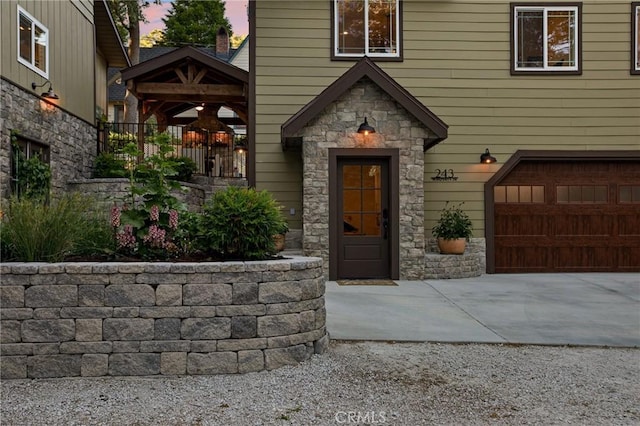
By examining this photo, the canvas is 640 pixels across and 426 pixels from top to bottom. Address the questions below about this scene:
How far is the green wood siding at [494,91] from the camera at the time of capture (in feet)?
30.5

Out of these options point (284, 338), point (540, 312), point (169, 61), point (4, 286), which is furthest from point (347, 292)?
point (169, 61)

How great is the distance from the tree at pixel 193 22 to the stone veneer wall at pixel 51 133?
A: 23.4 metres

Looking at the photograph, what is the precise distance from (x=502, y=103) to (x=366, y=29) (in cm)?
306

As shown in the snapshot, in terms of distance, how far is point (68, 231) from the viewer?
3961mm

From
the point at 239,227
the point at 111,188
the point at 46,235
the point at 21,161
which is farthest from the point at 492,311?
the point at 21,161

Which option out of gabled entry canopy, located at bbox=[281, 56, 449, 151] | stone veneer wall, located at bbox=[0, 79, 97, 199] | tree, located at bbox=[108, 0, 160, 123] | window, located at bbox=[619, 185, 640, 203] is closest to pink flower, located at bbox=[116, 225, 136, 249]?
gabled entry canopy, located at bbox=[281, 56, 449, 151]

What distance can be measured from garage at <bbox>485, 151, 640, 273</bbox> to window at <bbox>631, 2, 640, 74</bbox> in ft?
5.70

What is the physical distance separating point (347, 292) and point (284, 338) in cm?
315

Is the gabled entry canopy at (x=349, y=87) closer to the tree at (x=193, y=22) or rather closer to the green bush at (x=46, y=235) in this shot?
the green bush at (x=46, y=235)

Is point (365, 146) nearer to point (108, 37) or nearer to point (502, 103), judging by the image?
point (502, 103)

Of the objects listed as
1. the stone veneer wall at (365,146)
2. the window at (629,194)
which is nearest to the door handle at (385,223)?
the stone veneer wall at (365,146)

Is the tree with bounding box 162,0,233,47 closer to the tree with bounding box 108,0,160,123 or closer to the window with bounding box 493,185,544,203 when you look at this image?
the tree with bounding box 108,0,160,123

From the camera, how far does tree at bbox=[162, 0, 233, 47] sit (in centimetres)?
3234

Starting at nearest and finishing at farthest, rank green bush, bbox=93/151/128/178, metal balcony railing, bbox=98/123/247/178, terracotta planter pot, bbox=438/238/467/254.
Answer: terracotta planter pot, bbox=438/238/467/254 → green bush, bbox=93/151/128/178 → metal balcony railing, bbox=98/123/247/178
